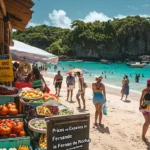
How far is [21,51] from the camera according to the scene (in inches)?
330

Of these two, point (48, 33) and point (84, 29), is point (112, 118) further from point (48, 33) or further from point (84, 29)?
point (48, 33)

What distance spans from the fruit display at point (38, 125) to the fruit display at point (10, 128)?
0.23 meters

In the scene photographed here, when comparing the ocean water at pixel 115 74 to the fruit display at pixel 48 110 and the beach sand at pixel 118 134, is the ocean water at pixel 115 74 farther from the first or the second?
the fruit display at pixel 48 110

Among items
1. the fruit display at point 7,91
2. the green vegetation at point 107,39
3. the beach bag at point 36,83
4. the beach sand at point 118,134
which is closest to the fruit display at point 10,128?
the fruit display at point 7,91

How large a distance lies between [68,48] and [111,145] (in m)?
100.0

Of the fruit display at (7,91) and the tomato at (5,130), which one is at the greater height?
the fruit display at (7,91)

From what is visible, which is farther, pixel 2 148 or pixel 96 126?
pixel 96 126

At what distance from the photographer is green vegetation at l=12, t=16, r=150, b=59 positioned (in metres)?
102

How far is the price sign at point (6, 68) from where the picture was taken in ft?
20.1

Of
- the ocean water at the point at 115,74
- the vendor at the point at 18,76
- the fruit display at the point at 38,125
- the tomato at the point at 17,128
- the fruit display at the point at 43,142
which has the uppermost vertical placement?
the vendor at the point at 18,76

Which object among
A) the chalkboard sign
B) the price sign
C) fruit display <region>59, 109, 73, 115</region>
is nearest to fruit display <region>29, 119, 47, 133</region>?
fruit display <region>59, 109, 73, 115</region>

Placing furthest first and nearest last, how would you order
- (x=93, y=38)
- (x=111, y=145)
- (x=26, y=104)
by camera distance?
(x=93, y=38) → (x=111, y=145) → (x=26, y=104)

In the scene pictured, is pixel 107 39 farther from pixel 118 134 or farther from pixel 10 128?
pixel 10 128


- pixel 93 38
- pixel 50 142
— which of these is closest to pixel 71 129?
pixel 50 142
